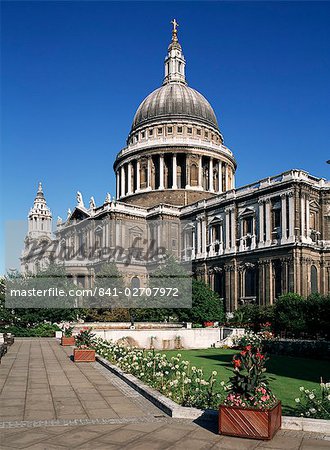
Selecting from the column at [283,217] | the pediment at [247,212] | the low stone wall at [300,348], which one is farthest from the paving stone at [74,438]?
the pediment at [247,212]

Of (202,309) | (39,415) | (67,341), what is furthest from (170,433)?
(202,309)

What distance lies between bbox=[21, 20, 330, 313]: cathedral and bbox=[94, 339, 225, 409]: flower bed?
3499 cm

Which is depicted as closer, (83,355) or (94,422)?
(94,422)

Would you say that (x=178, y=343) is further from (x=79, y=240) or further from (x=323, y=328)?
(x=79, y=240)

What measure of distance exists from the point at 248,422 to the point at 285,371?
1723 cm

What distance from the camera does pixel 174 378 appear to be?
1511cm

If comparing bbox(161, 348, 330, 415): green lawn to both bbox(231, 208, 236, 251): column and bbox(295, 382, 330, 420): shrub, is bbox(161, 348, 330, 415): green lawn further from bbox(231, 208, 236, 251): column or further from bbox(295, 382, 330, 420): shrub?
bbox(231, 208, 236, 251): column

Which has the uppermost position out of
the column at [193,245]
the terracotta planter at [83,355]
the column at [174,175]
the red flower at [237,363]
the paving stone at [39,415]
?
the column at [174,175]

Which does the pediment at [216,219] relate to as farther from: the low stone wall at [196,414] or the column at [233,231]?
the low stone wall at [196,414]

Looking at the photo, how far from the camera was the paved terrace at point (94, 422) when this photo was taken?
9133 mm

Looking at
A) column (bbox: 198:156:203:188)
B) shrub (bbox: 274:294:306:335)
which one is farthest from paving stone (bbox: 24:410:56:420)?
column (bbox: 198:156:203:188)

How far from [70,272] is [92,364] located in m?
49.4

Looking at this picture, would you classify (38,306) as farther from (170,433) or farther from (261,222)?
(170,433)

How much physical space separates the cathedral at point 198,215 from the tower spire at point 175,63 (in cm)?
19
